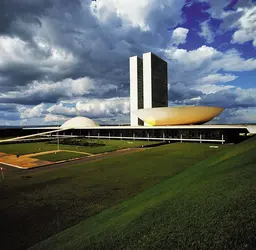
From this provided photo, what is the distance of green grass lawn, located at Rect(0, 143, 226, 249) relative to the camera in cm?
969

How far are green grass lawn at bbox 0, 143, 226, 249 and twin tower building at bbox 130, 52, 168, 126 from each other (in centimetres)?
7322

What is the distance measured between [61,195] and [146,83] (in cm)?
8544

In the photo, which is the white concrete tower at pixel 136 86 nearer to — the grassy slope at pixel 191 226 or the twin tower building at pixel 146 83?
the twin tower building at pixel 146 83

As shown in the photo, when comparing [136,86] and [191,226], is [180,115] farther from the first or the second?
[191,226]

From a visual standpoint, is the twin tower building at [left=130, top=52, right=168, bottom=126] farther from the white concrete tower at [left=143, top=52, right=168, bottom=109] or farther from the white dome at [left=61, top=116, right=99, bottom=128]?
the white dome at [left=61, top=116, right=99, bottom=128]

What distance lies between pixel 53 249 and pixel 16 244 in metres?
2.75

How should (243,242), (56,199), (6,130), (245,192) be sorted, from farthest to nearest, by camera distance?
(6,130) → (56,199) → (245,192) → (243,242)

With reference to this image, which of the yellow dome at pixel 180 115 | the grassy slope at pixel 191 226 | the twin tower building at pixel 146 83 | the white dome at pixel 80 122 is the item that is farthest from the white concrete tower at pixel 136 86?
the grassy slope at pixel 191 226

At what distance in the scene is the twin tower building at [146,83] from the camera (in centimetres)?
9356

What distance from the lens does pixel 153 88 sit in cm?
9538

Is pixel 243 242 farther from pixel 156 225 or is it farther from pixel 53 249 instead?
pixel 53 249

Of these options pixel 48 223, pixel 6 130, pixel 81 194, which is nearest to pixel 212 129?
pixel 81 194

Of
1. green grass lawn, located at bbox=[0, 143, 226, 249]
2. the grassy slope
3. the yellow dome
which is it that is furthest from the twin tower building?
the grassy slope

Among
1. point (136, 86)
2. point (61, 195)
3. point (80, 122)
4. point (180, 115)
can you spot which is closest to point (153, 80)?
point (136, 86)
